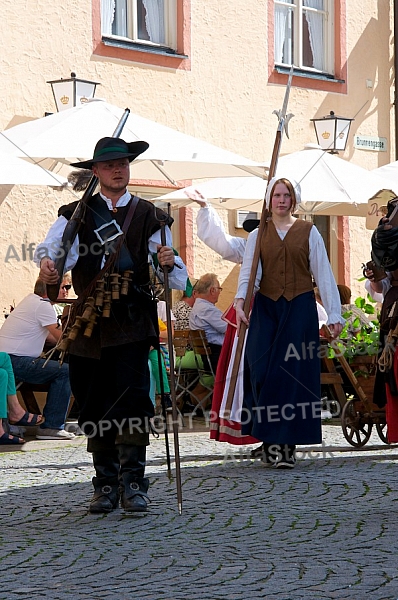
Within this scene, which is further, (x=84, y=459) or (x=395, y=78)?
(x=395, y=78)

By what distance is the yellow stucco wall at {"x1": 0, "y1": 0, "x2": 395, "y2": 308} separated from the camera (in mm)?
13352

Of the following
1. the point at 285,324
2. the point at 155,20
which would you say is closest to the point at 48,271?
the point at 285,324

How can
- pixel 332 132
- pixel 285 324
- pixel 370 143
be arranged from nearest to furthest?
1. pixel 285 324
2. pixel 332 132
3. pixel 370 143

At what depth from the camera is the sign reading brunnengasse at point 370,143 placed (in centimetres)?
1772

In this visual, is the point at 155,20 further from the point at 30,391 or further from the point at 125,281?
the point at 125,281

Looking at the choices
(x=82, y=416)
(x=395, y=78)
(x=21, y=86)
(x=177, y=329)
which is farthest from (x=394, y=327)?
(x=395, y=78)

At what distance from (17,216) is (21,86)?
134 cm

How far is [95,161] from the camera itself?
22.9 feet

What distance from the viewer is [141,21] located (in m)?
15.1

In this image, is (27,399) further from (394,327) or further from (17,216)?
(394,327)

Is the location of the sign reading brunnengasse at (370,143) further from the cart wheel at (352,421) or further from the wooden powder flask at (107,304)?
the wooden powder flask at (107,304)

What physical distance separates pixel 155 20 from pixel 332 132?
8.76 ft

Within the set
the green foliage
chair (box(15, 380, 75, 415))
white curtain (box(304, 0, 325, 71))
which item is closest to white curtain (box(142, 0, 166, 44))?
white curtain (box(304, 0, 325, 71))

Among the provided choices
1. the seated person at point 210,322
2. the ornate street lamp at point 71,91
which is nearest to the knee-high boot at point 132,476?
the seated person at point 210,322
